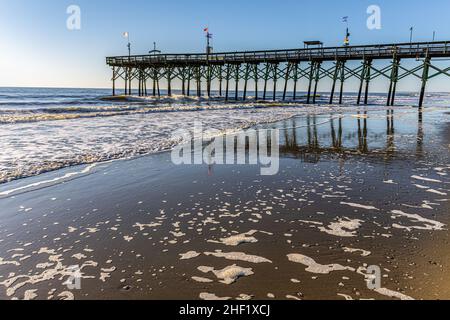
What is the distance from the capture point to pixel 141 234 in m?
3.92

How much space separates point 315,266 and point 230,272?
0.80 metres

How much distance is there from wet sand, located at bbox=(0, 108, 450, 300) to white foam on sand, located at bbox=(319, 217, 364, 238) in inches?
0.9

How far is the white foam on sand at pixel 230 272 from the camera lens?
2975mm

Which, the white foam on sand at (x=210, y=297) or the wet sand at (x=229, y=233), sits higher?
the wet sand at (x=229, y=233)

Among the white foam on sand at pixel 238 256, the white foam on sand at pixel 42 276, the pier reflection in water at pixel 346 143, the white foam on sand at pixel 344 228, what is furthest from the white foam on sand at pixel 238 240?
the pier reflection in water at pixel 346 143

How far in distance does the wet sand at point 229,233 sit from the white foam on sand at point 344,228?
23 millimetres

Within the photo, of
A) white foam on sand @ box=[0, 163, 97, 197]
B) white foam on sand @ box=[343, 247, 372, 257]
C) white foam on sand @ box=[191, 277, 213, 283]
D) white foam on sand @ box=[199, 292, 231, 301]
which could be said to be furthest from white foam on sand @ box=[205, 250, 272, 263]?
white foam on sand @ box=[0, 163, 97, 197]

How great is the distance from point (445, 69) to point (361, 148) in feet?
70.9

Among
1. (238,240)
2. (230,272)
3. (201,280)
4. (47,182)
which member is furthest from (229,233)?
(47,182)

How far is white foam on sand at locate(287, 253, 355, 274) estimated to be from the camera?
10.1 feet

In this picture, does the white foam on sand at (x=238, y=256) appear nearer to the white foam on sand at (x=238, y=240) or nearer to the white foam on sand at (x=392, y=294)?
the white foam on sand at (x=238, y=240)

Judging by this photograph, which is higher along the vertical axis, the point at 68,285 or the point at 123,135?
the point at 123,135
